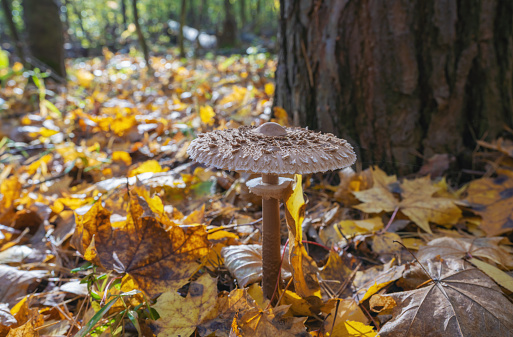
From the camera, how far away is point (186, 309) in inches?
51.5

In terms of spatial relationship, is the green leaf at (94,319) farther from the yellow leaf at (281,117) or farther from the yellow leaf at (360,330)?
the yellow leaf at (281,117)

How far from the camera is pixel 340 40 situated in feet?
7.88

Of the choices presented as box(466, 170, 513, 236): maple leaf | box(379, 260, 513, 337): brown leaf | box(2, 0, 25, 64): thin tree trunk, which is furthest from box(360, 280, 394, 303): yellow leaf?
box(2, 0, 25, 64): thin tree trunk

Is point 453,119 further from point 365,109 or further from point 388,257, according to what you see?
point 388,257

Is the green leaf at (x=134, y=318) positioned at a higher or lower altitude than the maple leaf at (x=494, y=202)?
lower

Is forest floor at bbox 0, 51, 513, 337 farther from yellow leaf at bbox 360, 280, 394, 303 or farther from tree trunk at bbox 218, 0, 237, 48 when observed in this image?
tree trunk at bbox 218, 0, 237, 48

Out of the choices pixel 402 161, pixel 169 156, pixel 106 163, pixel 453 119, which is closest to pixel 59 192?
pixel 106 163

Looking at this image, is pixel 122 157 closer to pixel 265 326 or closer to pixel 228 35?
pixel 265 326

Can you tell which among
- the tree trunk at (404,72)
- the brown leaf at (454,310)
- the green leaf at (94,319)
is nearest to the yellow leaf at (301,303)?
the brown leaf at (454,310)

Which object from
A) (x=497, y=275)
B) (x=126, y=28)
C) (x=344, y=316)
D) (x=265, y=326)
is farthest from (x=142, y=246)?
(x=126, y=28)

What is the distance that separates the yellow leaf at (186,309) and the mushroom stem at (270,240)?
0.81 feet

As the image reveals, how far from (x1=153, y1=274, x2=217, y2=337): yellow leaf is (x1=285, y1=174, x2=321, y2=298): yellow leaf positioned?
0.34 meters

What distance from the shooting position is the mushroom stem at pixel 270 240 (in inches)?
54.6

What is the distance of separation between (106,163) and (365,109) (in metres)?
2.32
